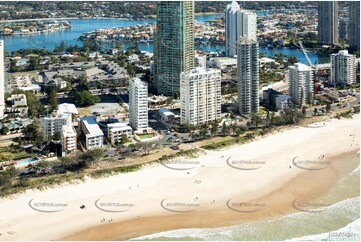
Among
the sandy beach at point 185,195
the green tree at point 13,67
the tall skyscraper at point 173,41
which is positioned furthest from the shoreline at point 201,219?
the green tree at point 13,67

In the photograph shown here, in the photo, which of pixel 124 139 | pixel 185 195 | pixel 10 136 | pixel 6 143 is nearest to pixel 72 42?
pixel 10 136

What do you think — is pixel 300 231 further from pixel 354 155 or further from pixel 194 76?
pixel 194 76

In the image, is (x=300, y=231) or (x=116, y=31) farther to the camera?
(x=116, y=31)

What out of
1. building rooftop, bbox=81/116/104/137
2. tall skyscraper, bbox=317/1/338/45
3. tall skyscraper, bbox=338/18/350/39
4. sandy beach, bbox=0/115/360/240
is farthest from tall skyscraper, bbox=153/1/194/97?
tall skyscraper, bbox=338/18/350/39

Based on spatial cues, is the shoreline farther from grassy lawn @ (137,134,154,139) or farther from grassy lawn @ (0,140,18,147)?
grassy lawn @ (0,140,18,147)

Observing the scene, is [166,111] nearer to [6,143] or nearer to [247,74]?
[247,74]

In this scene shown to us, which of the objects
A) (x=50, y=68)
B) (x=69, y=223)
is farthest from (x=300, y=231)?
(x=50, y=68)
